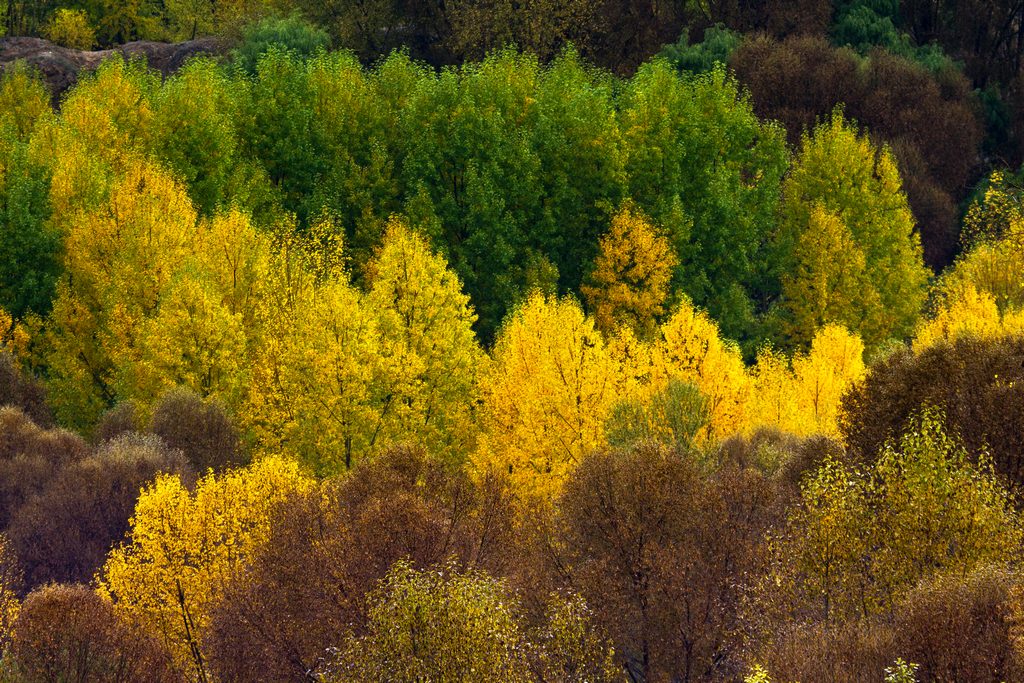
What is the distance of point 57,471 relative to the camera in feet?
259

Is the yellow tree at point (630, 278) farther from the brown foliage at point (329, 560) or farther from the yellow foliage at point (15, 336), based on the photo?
the brown foliage at point (329, 560)

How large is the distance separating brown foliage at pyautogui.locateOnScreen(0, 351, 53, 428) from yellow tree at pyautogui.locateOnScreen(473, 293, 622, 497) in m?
23.7

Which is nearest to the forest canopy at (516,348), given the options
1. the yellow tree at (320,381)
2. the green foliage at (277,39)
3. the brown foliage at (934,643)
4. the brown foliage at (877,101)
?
the brown foliage at (934,643)

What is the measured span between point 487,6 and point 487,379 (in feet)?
188

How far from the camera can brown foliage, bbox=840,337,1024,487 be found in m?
61.2

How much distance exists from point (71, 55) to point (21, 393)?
51.2 m

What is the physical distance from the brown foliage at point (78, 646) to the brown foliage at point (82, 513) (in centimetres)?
1377

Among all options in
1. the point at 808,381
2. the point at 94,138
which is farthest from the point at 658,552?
the point at 94,138

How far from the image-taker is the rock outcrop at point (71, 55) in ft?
424

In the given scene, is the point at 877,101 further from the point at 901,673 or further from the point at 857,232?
the point at 901,673

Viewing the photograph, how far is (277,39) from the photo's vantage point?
12838 cm

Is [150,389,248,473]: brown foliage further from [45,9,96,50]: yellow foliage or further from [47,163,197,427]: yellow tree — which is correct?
[45,9,96,50]: yellow foliage

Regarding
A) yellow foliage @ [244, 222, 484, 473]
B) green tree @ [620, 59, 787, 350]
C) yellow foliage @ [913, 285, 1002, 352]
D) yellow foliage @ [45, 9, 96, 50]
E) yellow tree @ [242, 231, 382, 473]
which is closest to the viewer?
yellow tree @ [242, 231, 382, 473]

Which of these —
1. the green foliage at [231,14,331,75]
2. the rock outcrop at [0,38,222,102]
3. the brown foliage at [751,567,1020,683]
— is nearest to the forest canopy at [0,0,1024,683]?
the brown foliage at [751,567,1020,683]
